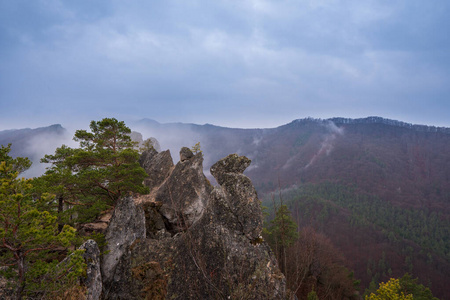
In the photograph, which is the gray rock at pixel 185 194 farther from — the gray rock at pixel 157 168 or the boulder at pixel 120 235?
the boulder at pixel 120 235

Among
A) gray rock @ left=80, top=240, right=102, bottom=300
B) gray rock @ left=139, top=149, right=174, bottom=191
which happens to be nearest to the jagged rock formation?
gray rock @ left=80, top=240, right=102, bottom=300

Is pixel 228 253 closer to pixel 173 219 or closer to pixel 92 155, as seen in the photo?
pixel 173 219

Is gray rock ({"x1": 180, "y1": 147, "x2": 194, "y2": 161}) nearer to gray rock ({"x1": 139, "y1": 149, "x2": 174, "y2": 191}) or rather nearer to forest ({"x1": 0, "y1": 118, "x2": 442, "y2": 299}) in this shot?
forest ({"x1": 0, "y1": 118, "x2": 442, "y2": 299})

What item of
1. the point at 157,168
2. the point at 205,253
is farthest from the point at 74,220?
the point at 157,168

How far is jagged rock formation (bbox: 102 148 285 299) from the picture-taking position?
1045 centimetres

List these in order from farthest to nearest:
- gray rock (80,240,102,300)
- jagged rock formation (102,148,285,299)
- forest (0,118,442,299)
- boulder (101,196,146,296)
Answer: boulder (101,196,146,296) → gray rock (80,240,102,300) → jagged rock formation (102,148,285,299) → forest (0,118,442,299)

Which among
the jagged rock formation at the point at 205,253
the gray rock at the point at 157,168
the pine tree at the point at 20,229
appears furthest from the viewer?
the gray rock at the point at 157,168

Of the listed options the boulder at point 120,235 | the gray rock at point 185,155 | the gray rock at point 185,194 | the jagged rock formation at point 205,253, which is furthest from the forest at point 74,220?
the gray rock at point 185,194

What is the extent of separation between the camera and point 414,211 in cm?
18350

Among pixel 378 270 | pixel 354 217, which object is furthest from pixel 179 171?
pixel 354 217

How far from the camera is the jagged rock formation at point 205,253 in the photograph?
411 inches

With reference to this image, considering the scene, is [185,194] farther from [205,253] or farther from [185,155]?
[205,253]

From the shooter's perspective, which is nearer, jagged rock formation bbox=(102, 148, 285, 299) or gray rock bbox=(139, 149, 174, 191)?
jagged rock formation bbox=(102, 148, 285, 299)

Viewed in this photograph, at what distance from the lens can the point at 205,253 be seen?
1120 cm
